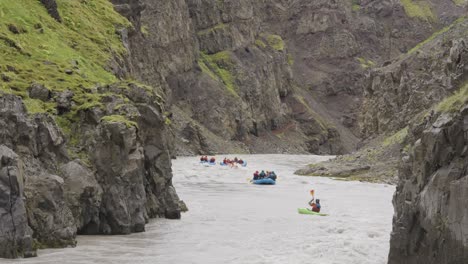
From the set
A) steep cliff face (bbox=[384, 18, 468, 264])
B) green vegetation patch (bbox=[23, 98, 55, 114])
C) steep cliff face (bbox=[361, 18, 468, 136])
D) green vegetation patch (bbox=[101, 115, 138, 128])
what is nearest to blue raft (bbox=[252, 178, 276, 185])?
steep cliff face (bbox=[361, 18, 468, 136])

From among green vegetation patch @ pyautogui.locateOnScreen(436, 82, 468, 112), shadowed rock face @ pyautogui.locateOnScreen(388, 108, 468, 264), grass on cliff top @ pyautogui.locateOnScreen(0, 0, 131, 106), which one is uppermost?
grass on cliff top @ pyautogui.locateOnScreen(0, 0, 131, 106)

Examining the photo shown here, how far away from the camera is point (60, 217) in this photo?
25.4 metres

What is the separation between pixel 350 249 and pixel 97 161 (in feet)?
39.5

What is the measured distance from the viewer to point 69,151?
1155 inches

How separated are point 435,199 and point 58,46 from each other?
3193 cm

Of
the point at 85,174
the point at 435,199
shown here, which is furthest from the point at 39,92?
the point at 435,199

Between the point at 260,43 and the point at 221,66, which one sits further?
the point at 260,43

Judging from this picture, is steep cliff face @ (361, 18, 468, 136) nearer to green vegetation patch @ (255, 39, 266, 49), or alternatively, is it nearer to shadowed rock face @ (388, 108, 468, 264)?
shadowed rock face @ (388, 108, 468, 264)

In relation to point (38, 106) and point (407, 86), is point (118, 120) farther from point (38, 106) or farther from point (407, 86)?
point (407, 86)

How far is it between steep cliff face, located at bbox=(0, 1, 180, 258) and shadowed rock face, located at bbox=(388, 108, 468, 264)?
12818 mm

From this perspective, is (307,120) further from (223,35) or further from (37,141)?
(37,141)

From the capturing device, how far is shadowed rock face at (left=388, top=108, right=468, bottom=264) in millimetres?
16672

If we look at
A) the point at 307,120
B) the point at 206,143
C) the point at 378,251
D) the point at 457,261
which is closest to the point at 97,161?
the point at 378,251

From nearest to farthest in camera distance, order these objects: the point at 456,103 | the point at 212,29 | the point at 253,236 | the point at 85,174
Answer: the point at 456,103 → the point at 85,174 → the point at 253,236 → the point at 212,29
